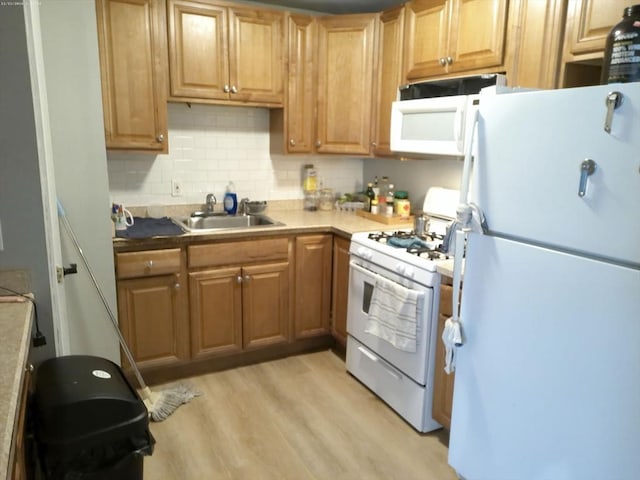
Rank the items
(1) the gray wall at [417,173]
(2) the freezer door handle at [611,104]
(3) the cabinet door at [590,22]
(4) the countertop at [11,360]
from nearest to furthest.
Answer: (4) the countertop at [11,360]
(2) the freezer door handle at [611,104]
(3) the cabinet door at [590,22]
(1) the gray wall at [417,173]

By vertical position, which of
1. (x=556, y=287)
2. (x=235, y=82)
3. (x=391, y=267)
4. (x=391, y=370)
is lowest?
(x=391, y=370)

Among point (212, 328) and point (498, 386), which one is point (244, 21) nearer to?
point (212, 328)

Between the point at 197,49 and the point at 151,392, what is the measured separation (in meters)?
1.98

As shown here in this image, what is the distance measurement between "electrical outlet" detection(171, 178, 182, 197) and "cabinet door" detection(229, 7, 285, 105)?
675 mm

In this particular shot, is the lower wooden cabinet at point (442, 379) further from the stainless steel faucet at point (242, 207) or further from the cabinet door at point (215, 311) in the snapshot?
the stainless steel faucet at point (242, 207)

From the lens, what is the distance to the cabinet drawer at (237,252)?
2740mm

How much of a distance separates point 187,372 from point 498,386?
1.94 m

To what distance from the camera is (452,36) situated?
252cm

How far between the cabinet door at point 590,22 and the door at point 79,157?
2104 mm

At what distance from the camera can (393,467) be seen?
2.16 metres

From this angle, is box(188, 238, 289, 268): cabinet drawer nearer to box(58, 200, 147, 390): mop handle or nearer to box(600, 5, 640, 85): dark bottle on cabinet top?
box(58, 200, 147, 390): mop handle

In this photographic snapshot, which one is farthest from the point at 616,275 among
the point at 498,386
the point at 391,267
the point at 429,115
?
the point at 429,115

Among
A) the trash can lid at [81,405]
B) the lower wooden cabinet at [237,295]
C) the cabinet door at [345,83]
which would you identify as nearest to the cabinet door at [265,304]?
the lower wooden cabinet at [237,295]

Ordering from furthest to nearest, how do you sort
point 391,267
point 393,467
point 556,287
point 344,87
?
point 344,87 < point 391,267 < point 393,467 < point 556,287
